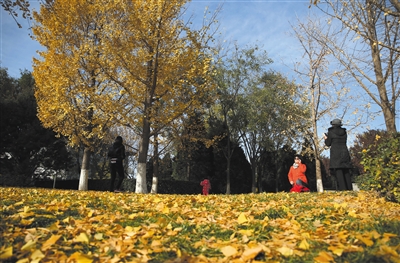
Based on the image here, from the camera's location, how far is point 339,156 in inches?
311

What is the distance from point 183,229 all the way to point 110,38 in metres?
11.0

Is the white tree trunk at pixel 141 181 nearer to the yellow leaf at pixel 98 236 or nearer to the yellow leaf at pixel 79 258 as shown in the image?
the yellow leaf at pixel 98 236

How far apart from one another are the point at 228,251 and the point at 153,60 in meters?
10.9

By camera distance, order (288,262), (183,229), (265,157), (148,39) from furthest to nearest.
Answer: (265,157) → (148,39) → (183,229) → (288,262)

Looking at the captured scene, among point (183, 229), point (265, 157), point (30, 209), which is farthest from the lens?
point (265, 157)

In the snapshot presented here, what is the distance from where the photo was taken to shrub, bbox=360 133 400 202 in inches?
207

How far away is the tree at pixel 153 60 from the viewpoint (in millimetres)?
11469

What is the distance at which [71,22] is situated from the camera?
47.8ft

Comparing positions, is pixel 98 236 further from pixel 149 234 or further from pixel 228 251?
pixel 228 251

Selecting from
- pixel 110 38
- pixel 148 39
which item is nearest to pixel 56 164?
pixel 110 38

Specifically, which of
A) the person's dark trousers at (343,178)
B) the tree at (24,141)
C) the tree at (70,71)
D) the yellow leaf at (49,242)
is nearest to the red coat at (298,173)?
the person's dark trousers at (343,178)

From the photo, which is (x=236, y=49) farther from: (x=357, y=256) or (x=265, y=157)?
(x=357, y=256)

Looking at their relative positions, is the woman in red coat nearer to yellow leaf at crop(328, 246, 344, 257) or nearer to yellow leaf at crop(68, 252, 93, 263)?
yellow leaf at crop(328, 246, 344, 257)

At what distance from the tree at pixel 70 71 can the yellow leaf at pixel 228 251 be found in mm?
11201
